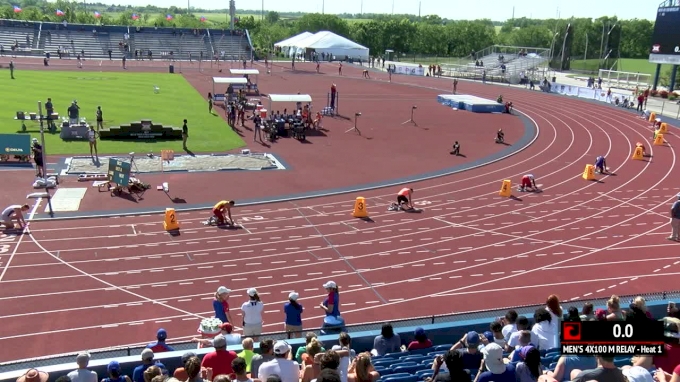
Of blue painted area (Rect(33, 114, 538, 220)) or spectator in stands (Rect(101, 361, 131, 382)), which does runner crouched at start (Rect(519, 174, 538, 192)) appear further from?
spectator in stands (Rect(101, 361, 131, 382))

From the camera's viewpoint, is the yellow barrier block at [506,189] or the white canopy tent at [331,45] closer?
the yellow barrier block at [506,189]

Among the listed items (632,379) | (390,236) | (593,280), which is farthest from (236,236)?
(632,379)

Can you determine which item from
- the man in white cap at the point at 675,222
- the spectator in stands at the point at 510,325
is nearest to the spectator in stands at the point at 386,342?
the spectator in stands at the point at 510,325

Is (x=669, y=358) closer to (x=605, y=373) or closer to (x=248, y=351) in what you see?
(x=605, y=373)

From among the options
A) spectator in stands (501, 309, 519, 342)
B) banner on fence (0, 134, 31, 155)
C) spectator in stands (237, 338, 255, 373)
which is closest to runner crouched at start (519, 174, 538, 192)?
spectator in stands (501, 309, 519, 342)

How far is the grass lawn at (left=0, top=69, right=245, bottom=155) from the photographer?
1316 inches

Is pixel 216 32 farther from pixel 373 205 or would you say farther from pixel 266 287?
pixel 266 287

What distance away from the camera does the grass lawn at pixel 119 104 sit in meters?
33.4

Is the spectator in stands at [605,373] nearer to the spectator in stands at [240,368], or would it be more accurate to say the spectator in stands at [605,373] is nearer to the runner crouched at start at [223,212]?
the spectator in stands at [240,368]

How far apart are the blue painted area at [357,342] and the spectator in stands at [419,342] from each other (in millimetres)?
577

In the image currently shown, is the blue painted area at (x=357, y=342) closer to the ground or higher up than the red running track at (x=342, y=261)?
higher up

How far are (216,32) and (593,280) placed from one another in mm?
96092
